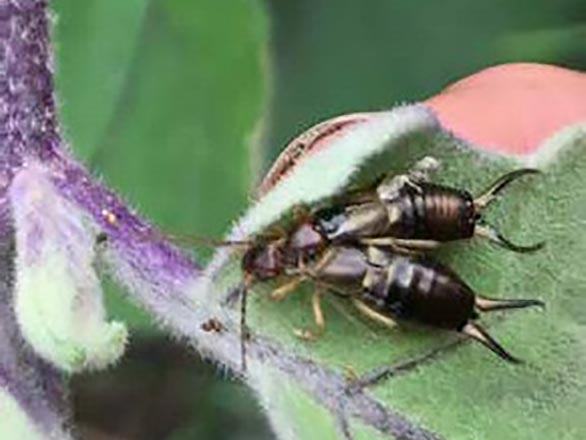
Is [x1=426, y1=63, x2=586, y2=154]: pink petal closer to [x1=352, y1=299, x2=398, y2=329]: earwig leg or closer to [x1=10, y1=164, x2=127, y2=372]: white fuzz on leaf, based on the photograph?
[x1=352, y1=299, x2=398, y2=329]: earwig leg

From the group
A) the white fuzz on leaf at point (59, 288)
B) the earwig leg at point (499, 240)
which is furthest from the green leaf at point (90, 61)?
the earwig leg at point (499, 240)

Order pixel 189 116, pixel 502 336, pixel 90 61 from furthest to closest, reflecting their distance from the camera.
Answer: pixel 189 116, pixel 90 61, pixel 502 336

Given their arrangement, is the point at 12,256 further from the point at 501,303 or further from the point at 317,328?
the point at 501,303

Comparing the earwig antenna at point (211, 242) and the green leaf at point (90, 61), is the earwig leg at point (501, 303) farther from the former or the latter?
the green leaf at point (90, 61)

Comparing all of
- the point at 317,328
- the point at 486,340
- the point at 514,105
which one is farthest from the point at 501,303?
the point at 514,105

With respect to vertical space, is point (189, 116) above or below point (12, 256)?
below

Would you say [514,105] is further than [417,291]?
Yes

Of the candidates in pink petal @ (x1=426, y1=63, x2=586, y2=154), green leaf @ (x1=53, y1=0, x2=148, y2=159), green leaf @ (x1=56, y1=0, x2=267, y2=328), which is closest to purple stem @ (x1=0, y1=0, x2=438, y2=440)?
pink petal @ (x1=426, y1=63, x2=586, y2=154)
